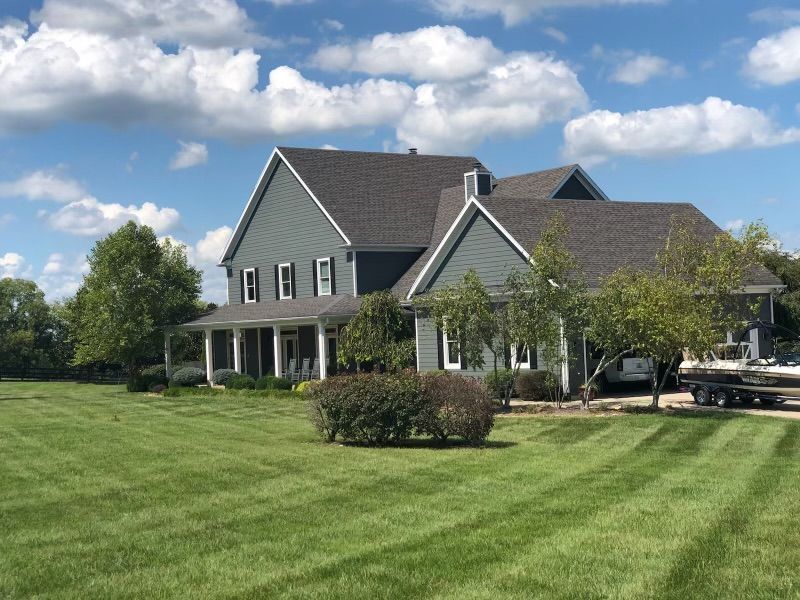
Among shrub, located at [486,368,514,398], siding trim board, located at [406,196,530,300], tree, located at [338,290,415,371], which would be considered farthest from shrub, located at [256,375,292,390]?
shrub, located at [486,368,514,398]

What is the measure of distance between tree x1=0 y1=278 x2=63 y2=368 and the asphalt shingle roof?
110 ft

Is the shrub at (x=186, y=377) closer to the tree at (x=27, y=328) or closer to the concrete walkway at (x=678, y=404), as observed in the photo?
the concrete walkway at (x=678, y=404)

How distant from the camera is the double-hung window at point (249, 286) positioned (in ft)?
142

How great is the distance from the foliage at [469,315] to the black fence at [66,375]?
3357cm

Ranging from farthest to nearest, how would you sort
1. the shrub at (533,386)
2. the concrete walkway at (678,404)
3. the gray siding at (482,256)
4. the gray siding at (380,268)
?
the gray siding at (380,268) → the gray siding at (482,256) → the shrub at (533,386) → the concrete walkway at (678,404)

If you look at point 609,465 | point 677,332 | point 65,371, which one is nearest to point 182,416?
point 677,332

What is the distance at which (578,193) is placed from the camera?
37.9 meters

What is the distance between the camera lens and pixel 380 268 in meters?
37.6

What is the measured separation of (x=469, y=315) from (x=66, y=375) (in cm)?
4150

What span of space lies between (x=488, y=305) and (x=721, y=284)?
597 centimetres

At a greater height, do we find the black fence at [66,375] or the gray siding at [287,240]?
the gray siding at [287,240]

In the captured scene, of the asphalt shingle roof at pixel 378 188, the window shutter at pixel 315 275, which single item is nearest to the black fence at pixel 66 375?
the window shutter at pixel 315 275

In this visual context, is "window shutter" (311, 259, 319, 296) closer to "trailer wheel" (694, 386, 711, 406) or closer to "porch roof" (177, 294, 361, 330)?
"porch roof" (177, 294, 361, 330)

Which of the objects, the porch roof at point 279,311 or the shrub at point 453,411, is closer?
the shrub at point 453,411
